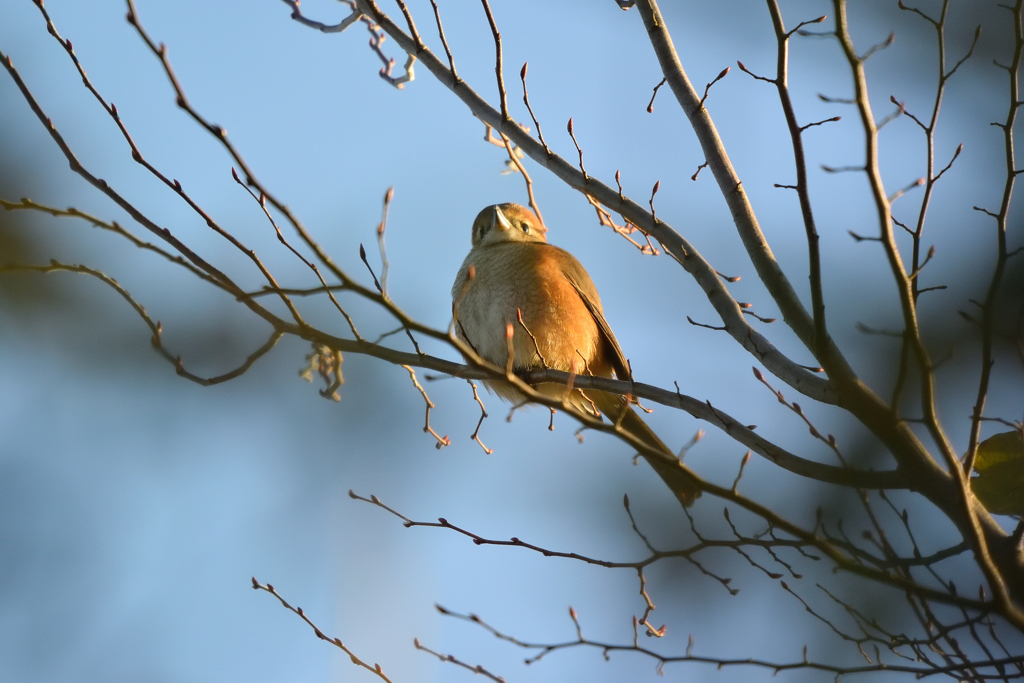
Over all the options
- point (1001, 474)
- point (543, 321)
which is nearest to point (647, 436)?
point (543, 321)

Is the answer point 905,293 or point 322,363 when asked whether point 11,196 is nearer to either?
point 322,363

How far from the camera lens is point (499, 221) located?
5.29 m

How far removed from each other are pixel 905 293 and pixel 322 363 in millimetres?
2569

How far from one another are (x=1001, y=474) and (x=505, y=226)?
3.37 meters

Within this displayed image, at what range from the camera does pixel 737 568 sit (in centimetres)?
483

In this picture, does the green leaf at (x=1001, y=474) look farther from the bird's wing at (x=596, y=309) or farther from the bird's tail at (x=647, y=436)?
the bird's wing at (x=596, y=309)

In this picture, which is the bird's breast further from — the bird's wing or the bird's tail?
the bird's tail

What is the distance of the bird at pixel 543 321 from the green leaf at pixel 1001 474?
1.67 meters

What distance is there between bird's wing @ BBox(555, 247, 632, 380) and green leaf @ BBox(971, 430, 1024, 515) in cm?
221

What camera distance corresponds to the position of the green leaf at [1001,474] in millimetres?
2590

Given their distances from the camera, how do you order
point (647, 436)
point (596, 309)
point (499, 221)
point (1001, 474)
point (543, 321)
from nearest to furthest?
1. point (1001, 474)
2. point (647, 436)
3. point (543, 321)
4. point (596, 309)
5. point (499, 221)

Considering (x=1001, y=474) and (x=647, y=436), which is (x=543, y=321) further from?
(x=1001, y=474)

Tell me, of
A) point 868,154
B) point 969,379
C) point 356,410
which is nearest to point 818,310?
point 868,154

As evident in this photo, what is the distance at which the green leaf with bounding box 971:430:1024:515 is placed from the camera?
2.59m
